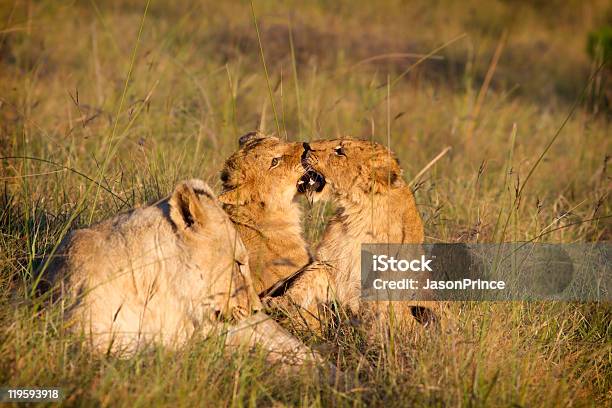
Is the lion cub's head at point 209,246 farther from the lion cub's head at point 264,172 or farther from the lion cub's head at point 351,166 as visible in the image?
the lion cub's head at point 351,166

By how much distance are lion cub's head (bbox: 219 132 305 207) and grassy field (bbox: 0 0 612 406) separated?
0.45 m

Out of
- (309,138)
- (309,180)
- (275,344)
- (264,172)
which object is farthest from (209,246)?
(309,138)

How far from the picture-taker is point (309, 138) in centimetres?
754

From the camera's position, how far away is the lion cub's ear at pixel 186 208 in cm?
362

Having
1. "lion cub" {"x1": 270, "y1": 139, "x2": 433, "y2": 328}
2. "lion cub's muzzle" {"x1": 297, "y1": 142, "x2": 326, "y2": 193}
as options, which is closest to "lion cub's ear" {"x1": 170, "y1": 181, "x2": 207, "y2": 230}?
"lion cub" {"x1": 270, "y1": 139, "x2": 433, "y2": 328}

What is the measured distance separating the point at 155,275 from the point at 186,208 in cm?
35

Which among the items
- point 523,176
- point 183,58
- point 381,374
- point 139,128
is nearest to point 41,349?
point 381,374

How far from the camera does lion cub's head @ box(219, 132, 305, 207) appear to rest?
17.8ft

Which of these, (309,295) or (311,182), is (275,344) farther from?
(311,182)

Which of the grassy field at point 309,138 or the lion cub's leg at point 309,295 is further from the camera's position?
the lion cub's leg at point 309,295

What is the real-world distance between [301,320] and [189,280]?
139 cm

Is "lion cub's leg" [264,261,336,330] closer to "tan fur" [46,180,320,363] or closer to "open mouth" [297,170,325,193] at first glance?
"open mouth" [297,170,325,193]

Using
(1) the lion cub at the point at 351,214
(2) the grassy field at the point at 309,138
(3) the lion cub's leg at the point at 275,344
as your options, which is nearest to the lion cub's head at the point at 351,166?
(1) the lion cub at the point at 351,214

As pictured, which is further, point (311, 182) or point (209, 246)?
point (311, 182)
